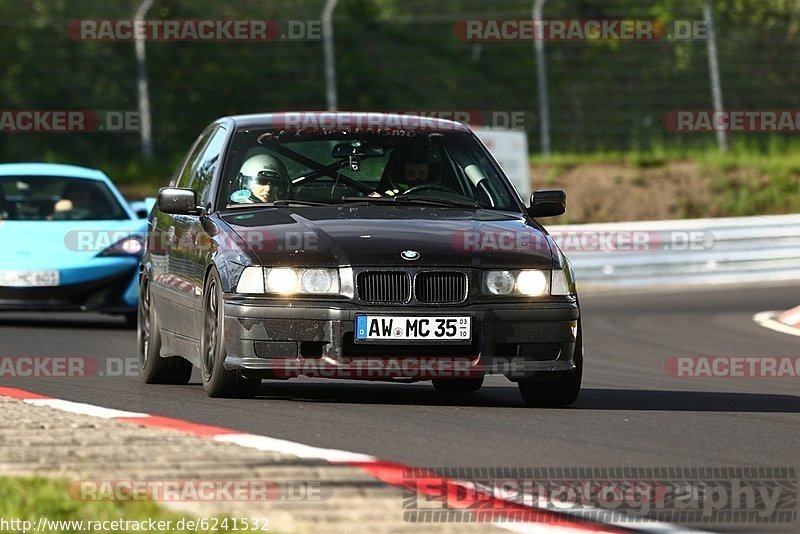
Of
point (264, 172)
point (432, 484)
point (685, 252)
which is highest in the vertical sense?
point (264, 172)

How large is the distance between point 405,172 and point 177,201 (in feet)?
4.23

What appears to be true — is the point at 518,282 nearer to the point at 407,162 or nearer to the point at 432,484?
the point at 407,162

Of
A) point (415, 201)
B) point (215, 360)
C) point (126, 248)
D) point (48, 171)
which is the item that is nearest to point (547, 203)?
point (415, 201)

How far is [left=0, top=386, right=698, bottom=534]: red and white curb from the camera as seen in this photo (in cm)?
589

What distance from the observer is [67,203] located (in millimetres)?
18141

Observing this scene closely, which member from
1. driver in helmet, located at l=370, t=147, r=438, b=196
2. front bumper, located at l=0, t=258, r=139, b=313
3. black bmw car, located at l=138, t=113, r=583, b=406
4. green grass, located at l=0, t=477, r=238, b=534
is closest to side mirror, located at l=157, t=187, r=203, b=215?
black bmw car, located at l=138, t=113, r=583, b=406

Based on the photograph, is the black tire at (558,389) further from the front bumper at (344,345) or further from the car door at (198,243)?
the car door at (198,243)

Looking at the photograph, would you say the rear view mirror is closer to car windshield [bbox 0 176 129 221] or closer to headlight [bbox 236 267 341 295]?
headlight [bbox 236 267 341 295]

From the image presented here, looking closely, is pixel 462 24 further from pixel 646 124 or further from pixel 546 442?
pixel 546 442

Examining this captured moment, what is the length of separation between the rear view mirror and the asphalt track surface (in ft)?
4.42

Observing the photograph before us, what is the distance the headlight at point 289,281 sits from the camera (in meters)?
9.25

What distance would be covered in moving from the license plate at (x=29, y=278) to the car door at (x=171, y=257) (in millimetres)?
4990

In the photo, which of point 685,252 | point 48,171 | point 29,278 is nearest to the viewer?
point 29,278

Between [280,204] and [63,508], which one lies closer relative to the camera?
[63,508]
